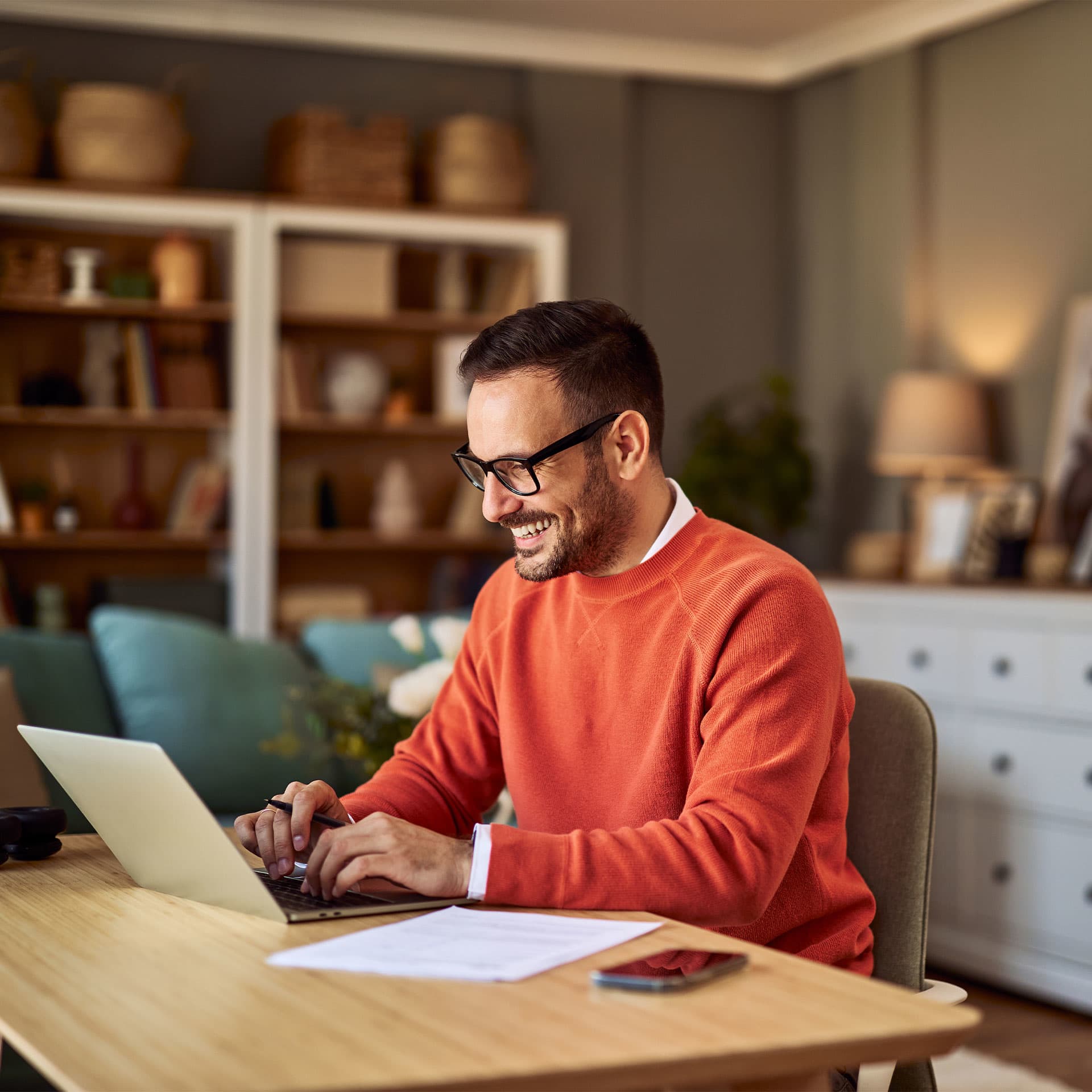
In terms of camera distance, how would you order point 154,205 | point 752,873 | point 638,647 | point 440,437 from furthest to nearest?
point 440,437 → point 154,205 → point 638,647 → point 752,873

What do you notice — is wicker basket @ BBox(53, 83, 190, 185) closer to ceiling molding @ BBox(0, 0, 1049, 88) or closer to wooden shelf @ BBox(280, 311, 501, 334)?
ceiling molding @ BBox(0, 0, 1049, 88)

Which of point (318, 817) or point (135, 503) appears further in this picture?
point (135, 503)

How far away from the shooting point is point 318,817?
1415mm

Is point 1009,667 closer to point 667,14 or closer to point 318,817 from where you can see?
point 318,817

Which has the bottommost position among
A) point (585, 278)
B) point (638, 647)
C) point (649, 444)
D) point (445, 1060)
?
point (445, 1060)

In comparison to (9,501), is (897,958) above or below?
below

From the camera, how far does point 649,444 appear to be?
162 cm

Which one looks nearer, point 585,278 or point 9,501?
point 9,501

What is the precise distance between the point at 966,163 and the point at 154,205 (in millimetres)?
2601

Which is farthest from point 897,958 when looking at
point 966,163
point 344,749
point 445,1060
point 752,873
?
point 966,163

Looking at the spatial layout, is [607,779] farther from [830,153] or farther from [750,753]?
[830,153]

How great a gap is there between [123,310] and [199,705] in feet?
6.84

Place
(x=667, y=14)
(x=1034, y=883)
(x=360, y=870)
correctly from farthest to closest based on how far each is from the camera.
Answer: (x=667, y=14) < (x=1034, y=883) < (x=360, y=870)

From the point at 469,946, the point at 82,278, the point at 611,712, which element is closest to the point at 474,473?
the point at 611,712
